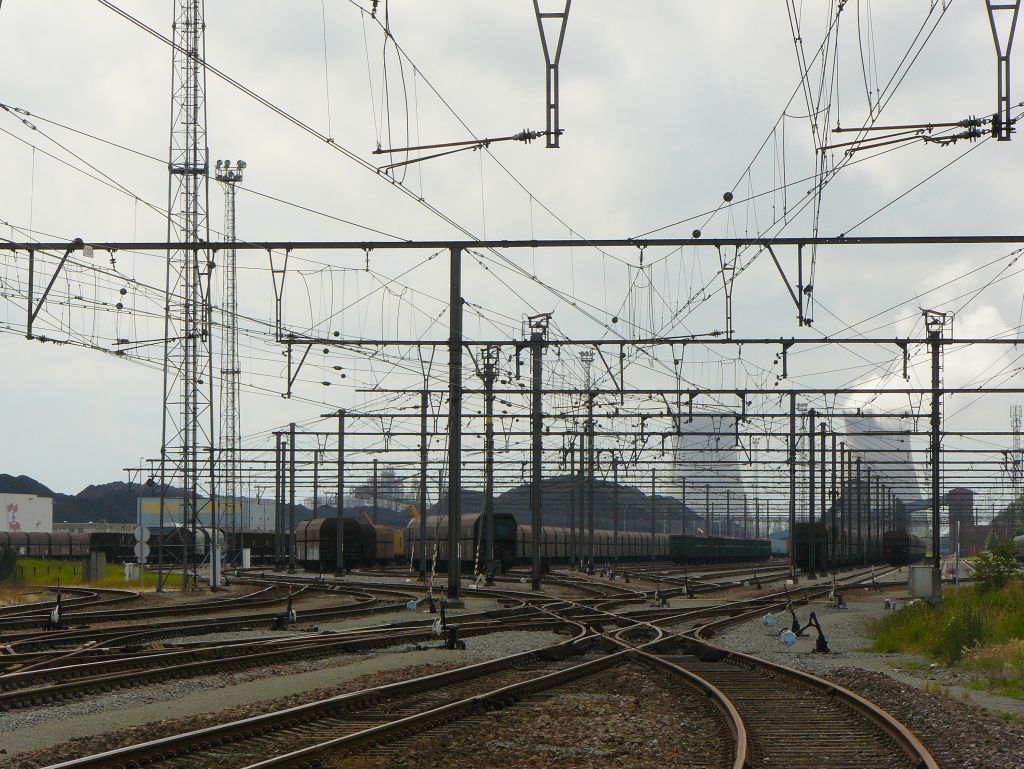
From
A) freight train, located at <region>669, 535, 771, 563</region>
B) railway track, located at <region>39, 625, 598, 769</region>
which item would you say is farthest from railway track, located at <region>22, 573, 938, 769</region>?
freight train, located at <region>669, 535, 771, 563</region>

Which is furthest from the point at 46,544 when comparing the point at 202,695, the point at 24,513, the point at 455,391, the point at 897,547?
the point at 202,695

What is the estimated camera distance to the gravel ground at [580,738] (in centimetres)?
1051

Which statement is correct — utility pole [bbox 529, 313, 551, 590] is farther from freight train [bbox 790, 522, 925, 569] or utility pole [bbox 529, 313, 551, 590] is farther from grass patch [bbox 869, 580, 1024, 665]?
freight train [bbox 790, 522, 925, 569]

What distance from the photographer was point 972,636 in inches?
834

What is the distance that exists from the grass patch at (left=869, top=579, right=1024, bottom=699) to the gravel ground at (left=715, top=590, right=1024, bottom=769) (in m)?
0.39

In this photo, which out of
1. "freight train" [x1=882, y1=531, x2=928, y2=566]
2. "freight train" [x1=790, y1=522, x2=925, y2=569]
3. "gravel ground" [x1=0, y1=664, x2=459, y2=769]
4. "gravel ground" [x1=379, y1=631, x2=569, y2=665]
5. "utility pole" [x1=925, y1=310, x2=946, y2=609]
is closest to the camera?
"gravel ground" [x1=0, y1=664, x2=459, y2=769]

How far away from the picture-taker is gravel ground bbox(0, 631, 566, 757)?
12.2 m

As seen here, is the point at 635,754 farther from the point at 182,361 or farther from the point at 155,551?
the point at 155,551

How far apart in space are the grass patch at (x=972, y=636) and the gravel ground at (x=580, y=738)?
4.81 m

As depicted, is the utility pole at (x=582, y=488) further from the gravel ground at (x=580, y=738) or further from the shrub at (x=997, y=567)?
the gravel ground at (x=580, y=738)

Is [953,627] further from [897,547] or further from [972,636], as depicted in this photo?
[897,547]

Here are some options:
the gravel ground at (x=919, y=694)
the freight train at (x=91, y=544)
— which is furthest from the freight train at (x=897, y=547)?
the gravel ground at (x=919, y=694)

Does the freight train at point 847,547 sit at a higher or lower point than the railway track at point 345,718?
lower

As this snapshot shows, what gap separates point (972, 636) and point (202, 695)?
43.7 ft
